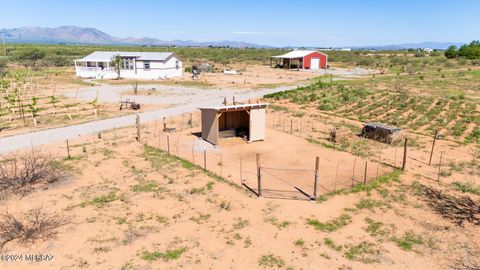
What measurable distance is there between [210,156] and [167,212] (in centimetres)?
636

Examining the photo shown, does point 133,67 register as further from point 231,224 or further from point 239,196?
point 231,224

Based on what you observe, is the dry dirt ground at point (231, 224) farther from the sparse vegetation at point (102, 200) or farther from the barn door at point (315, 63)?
the barn door at point (315, 63)

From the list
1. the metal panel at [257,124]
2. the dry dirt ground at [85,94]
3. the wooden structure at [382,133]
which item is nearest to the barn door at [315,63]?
the dry dirt ground at [85,94]

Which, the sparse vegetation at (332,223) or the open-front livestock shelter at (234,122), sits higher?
the open-front livestock shelter at (234,122)

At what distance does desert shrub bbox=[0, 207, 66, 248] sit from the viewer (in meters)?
10.7

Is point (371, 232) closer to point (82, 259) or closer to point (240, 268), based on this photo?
point (240, 268)

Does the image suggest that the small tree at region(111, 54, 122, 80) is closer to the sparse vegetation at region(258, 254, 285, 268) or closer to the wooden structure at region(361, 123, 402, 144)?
the wooden structure at region(361, 123, 402, 144)

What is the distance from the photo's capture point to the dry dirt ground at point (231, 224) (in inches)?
389

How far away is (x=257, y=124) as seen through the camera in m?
21.1

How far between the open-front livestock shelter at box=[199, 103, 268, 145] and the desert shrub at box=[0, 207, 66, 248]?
9.89 metres

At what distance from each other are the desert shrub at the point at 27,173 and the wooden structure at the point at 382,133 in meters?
17.2

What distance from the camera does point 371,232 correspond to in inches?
446

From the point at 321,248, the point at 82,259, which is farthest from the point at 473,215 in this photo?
the point at 82,259

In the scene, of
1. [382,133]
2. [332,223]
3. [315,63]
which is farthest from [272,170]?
[315,63]
